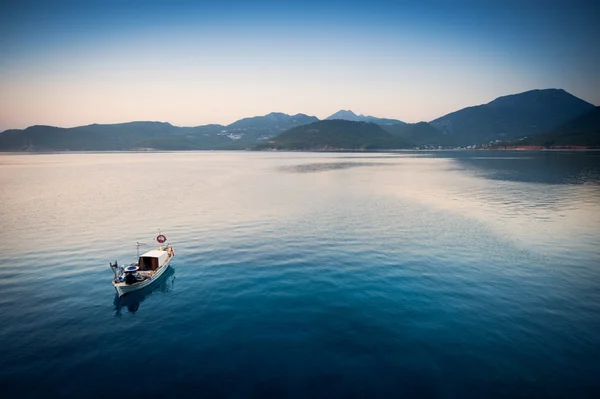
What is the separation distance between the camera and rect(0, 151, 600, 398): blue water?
2122 centimetres

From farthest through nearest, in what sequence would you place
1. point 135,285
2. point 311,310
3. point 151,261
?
point 151,261
point 135,285
point 311,310

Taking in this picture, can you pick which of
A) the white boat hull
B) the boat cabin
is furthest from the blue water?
the boat cabin

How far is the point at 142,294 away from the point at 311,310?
20.0m

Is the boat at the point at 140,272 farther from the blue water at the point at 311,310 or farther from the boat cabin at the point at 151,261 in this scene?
the blue water at the point at 311,310

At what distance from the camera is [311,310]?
30062mm

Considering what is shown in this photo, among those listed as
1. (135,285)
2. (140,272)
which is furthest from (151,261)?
(135,285)

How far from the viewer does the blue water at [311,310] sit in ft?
69.6

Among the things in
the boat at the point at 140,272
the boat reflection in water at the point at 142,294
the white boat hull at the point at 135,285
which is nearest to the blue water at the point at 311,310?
the boat reflection in water at the point at 142,294

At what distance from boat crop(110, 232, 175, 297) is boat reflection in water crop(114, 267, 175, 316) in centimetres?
47

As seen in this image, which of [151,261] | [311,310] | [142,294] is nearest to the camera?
[311,310]

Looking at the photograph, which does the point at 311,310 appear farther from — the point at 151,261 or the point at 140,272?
the point at 140,272

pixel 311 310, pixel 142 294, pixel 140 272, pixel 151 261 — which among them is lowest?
pixel 142 294

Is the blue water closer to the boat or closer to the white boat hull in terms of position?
the white boat hull

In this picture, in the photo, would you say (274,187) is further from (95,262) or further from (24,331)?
(24,331)
